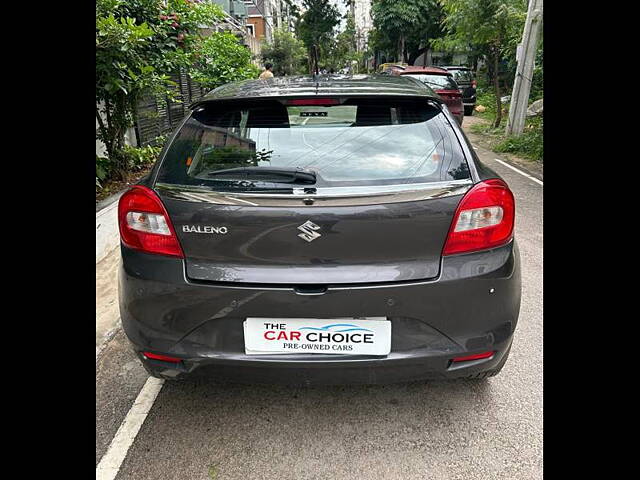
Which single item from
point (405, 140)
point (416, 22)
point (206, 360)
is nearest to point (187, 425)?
point (206, 360)

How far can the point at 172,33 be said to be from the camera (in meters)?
6.46

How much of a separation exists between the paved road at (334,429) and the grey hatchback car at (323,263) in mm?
381

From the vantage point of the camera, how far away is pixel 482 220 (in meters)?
1.85

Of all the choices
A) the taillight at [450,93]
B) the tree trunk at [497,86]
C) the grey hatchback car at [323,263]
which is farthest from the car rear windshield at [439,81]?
the grey hatchback car at [323,263]

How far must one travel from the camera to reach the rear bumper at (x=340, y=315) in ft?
5.88

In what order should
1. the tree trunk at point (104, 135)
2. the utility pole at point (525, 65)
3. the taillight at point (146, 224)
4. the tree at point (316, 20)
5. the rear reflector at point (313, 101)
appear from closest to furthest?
the taillight at point (146, 224)
the rear reflector at point (313, 101)
the tree trunk at point (104, 135)
the utility pole at point (525, 65)
the tree at point (316, 20)

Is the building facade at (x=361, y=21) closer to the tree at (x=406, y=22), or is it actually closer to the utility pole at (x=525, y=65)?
the tree at (x=406, y=22)

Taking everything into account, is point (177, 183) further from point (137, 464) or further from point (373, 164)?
point (137, 464)

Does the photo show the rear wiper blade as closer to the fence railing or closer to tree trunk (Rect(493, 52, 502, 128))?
the fence railing

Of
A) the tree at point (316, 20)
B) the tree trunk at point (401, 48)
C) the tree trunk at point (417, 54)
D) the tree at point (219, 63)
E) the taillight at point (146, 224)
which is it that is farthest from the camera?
the tree at point (316, 20)

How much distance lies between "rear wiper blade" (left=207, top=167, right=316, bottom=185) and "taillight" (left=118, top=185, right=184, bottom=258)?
A: 0.91ft

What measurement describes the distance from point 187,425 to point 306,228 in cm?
120

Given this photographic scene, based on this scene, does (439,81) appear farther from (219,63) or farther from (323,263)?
(323,263)

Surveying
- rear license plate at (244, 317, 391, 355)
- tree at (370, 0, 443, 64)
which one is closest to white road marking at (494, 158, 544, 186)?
rear license plate at (244, 317, 391, 355)
